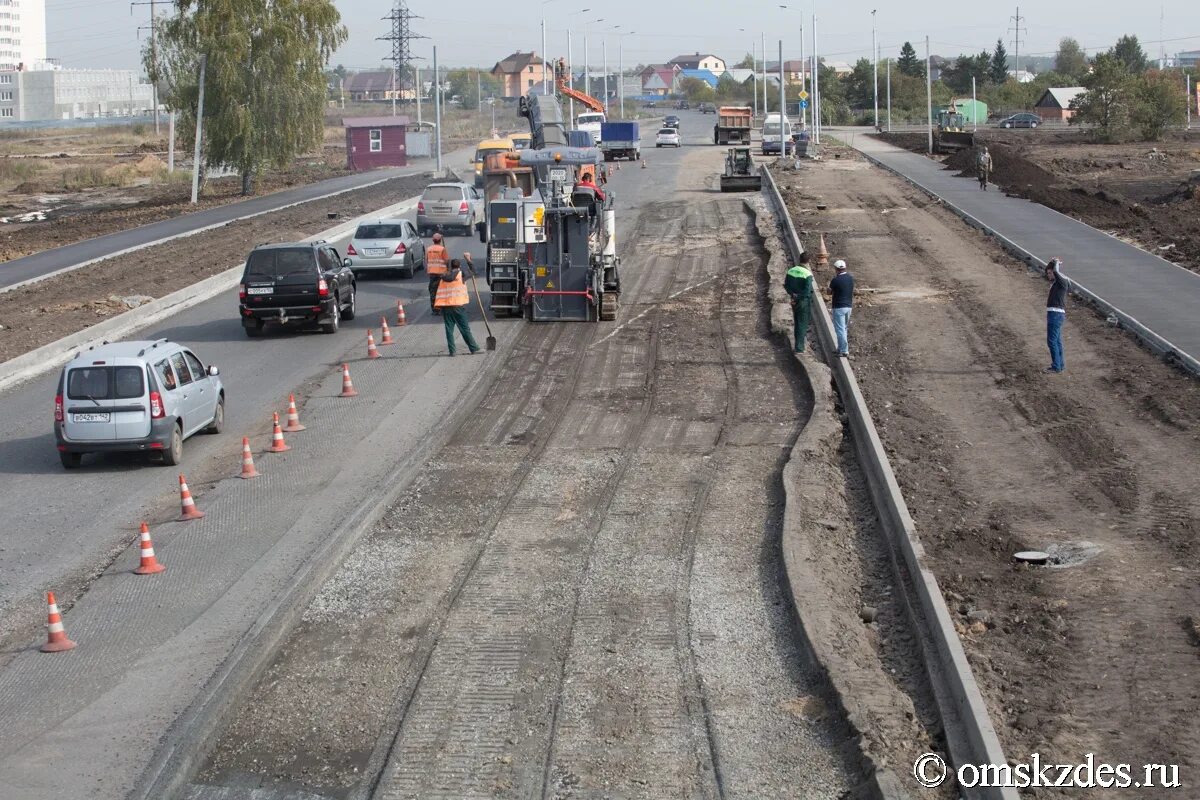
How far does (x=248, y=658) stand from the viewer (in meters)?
10.4

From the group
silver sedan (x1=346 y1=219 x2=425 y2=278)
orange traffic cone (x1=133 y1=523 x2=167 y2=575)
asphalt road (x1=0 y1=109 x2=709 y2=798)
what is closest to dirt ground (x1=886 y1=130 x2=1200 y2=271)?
silver sedan (x1=346 y1=219 x2=425 y2=278)

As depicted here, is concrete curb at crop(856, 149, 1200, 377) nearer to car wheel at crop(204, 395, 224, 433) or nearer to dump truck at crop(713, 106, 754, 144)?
car wheel at crop(204, 395, 224, 433)

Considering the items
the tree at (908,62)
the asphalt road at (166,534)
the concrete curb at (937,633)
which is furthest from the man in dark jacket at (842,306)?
the tree at (908,62)

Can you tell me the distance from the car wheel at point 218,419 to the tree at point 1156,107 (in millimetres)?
74084

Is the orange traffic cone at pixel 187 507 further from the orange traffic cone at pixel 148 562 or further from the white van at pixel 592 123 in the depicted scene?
the white van at pixel 592 123

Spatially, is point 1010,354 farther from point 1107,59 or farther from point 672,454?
point 1107,59

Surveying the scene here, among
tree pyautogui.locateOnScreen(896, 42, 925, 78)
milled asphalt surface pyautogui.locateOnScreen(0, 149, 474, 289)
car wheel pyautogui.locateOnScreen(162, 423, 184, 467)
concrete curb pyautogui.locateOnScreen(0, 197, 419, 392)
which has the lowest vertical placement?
car wheel pyautogui.locateOnScreen(162, 423, 184, 467)

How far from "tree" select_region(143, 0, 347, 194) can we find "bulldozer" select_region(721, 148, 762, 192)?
20.5 metres

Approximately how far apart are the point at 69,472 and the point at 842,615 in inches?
402

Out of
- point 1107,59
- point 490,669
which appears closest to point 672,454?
point 490,669

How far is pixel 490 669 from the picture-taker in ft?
34.0

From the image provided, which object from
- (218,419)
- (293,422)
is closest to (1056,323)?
(293,422)

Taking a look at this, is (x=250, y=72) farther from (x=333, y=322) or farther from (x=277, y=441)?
(x=277, y=441)

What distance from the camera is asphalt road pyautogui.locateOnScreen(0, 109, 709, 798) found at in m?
9.69
